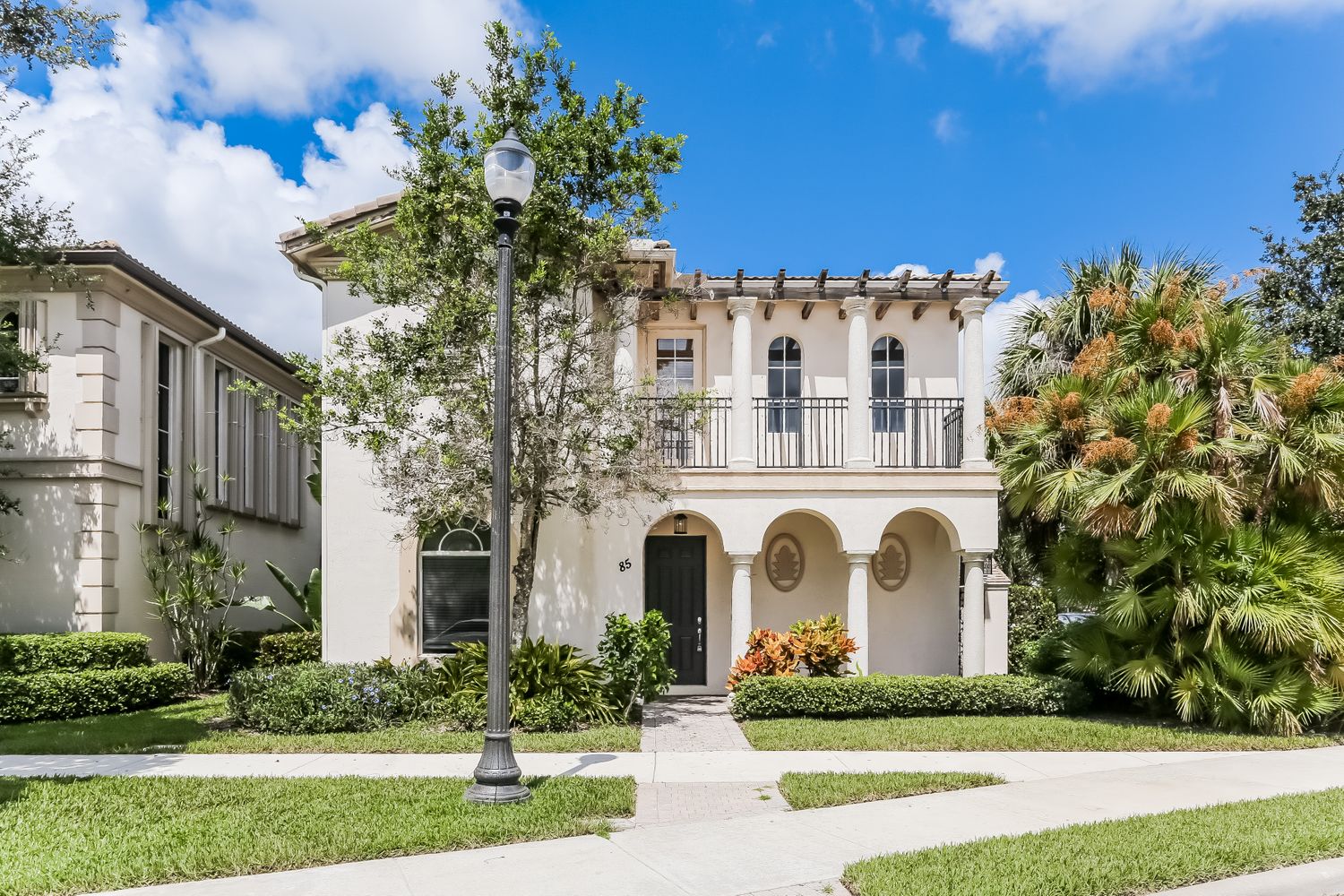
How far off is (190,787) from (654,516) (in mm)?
6793

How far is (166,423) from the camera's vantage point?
1572 centimetres

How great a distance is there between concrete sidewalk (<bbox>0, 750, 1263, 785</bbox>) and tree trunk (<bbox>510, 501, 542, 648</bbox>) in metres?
2.37

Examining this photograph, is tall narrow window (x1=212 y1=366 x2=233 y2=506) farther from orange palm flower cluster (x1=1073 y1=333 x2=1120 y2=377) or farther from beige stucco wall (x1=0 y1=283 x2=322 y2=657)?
orange palm flower cluster (x1=1073 y1=333 x2=1120 y2=377)

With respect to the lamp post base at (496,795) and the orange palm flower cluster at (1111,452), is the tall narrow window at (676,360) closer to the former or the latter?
the orange palm flower cluster at (1111,452)

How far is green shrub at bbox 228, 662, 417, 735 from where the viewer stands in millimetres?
10734

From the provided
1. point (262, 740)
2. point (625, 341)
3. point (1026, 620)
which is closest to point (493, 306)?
point (625, 341)

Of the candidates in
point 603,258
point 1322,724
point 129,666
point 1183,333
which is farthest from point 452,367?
point 1322,724

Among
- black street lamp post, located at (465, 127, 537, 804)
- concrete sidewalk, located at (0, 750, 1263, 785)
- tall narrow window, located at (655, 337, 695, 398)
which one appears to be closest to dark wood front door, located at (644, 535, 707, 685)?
tall narrow window, located at (655, 337, 695, 398)

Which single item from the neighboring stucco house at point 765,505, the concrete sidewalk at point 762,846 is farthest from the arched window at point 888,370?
the concrete sidewalk at point 762,846

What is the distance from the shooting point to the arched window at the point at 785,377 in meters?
14.9

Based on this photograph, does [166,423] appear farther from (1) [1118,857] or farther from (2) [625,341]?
(1) [1118,857]

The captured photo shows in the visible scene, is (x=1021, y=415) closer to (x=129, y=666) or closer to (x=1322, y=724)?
(x=1322, y=724)

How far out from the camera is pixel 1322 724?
1059cm

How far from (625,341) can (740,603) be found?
159 inches
